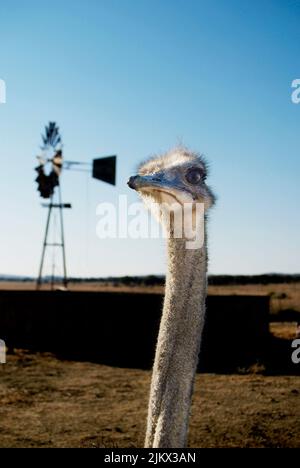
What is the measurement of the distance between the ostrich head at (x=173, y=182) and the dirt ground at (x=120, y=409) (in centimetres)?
327

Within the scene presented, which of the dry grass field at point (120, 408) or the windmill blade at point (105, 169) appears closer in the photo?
the dry grass field at point (120, 408)

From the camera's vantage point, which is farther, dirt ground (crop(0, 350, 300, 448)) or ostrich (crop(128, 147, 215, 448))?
dirt ground (crop(0, 350, 300, 448))

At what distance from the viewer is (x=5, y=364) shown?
8.82 m

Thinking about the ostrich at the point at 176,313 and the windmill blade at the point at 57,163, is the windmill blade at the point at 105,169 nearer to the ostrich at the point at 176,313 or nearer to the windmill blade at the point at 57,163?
the windmill blade at the point at 57,163

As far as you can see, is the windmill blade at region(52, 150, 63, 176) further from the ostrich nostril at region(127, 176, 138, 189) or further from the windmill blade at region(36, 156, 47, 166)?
the ostrich nostril at region(127, 176, 138, 189)

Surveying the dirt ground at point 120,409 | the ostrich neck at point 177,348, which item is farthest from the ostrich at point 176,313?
the dirt ground at point 120,409

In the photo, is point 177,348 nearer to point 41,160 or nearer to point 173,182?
point 173,182

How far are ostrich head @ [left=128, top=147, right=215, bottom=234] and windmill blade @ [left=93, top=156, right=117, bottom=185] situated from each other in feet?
50.2

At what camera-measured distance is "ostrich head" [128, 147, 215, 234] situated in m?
1.70

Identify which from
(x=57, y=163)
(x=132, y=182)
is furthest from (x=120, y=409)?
(x=57, y=163)

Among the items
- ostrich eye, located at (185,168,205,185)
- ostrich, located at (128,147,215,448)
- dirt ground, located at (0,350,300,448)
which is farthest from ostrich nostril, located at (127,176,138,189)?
dirt ground, located at (0,350,300,448)

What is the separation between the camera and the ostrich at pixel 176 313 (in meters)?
1.70

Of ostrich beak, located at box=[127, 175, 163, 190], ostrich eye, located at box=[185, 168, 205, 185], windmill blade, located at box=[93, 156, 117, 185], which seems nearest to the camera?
ostrich beak, located at box=[127, 175, 163, 190]

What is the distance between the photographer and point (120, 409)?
5.90 m
